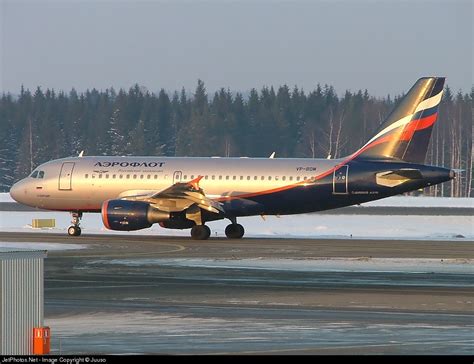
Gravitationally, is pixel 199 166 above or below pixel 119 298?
above

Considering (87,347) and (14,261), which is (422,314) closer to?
(87,347)

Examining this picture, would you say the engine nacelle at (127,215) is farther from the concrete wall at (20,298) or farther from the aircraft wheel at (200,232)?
the concrete wall at (20,298)

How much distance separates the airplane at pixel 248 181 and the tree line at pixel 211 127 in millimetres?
83176

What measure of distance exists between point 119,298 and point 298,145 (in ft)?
417

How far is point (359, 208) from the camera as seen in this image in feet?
254

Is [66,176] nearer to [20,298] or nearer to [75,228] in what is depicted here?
[75,228]

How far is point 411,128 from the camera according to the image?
149ft

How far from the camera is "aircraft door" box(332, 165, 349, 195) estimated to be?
4481 centimetres

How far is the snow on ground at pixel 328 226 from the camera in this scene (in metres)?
50.2

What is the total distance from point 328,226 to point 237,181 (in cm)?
1138

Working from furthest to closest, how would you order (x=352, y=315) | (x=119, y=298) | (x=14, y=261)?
(x=119, y=298) → (x=352, y=315) → (x=14, y=261)

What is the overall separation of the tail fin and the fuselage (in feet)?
1.86

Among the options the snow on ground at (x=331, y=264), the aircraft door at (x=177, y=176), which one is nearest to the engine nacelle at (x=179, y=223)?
the aircraft door at (x=177, y=176)

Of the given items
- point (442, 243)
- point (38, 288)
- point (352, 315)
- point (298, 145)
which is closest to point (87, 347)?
point (38, 288)
